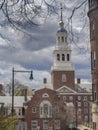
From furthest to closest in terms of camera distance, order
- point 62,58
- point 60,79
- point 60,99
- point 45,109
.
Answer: point 60,79
point 62,58
point 60,99
point 45,109

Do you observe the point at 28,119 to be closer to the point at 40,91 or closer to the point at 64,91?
the point at 40,91

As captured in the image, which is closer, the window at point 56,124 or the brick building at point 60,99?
the window at point 56,124

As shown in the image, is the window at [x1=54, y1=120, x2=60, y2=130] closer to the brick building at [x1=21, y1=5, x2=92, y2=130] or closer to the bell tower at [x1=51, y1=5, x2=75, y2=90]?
the brick building at [x1=21, y1=5, x2=92, y2=130]

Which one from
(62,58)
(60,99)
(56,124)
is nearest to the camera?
(56,124)

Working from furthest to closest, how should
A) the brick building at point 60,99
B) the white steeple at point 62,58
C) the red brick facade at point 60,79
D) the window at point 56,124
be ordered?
the red brick facade at point 60,79 < the white steeple at point 62,58 < the brick building at point 60,99 < the window at point 56,124

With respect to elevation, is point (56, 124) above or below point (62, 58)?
below

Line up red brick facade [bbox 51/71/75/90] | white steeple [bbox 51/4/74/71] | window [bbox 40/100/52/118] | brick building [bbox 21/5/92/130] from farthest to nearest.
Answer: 1. red brick facade [bbox 51/71/75/90]
2. white steeple [bbox 51/4/74/71]
3. window [bbox 40/100/52/118]
4. brick building [bbox 21/5/92/130]

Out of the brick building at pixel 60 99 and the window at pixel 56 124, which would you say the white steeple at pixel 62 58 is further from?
the window at pixel 56 124

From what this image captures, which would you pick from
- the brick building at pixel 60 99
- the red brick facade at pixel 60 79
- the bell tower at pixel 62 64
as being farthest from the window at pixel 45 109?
the red brick facade at pixel 60 79

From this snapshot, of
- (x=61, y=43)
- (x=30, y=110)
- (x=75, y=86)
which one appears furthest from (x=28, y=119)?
(x=75, y=86)

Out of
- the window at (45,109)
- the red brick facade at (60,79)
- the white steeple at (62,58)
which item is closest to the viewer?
the window at (45,109)

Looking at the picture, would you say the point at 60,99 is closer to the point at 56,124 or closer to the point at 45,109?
the point at 45,109

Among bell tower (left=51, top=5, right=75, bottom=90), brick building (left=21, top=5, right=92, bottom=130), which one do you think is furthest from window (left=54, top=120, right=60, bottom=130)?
bell tower (left=51, top=5, right=75, bottom=90)

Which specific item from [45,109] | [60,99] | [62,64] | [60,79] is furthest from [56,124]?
[60,79]
